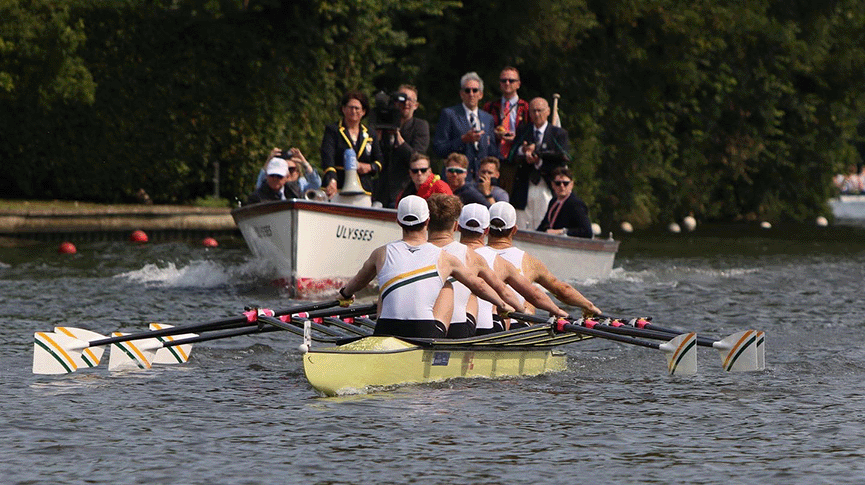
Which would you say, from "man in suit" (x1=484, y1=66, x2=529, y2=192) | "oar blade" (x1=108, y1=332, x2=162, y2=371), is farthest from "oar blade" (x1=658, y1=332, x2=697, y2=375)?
"man in suit" (x1=484, y1=66, x2=529, y2=192)

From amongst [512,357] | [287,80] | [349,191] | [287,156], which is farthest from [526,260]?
[287,80]

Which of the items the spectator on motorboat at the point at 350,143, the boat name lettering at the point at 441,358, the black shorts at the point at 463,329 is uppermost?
the spectator on motorboat at the point at 350,143

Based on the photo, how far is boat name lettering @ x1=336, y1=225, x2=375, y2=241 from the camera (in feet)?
58.0

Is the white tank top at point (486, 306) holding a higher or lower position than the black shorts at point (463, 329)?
higher

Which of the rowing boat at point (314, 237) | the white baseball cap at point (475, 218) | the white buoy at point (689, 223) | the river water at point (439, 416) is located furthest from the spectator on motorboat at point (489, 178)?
the white buoy at point (689, 223)

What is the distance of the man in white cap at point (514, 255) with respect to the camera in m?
12.5

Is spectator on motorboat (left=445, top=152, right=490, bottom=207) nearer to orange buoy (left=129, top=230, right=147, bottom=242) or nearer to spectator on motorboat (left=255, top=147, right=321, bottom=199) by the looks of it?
spectator on motorboat (left=255, top=147, right=321, bottom=199)

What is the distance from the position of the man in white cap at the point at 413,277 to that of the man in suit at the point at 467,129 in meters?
7.80

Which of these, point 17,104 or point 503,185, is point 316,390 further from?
point 17,104

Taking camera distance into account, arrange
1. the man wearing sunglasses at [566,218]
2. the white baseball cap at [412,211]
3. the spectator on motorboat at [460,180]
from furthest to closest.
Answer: the man wearing sunglasses at [566,218], the spectator on motorboat at [460,180], the white baseball cap at [412,211]

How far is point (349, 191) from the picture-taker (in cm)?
1789

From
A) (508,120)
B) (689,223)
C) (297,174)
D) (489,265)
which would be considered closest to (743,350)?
(489,265)

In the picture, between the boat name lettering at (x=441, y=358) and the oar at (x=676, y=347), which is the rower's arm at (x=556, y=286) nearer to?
the oar at (x=676, y=347)

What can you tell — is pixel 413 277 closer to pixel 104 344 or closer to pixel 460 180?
pixel 104 344
